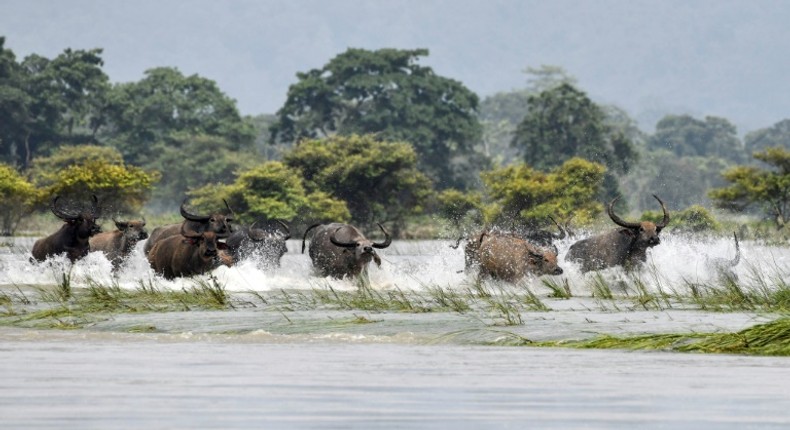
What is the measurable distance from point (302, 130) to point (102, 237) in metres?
82.5

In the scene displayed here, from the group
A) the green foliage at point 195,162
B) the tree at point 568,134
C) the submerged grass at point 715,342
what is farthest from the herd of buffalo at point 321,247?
the green foliage at point 195,162

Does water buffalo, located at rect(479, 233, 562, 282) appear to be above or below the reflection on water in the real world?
above

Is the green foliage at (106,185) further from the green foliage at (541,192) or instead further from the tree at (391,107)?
the tree at (391,107)

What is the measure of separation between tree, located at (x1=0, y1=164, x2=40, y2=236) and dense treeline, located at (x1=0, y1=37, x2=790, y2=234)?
0.10 m

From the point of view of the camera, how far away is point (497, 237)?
28766mm

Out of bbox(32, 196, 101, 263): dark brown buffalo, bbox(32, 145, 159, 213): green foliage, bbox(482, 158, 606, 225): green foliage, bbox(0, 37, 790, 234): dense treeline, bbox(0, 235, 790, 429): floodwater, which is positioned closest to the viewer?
bbox(0, 235, 790, 429): floodwater

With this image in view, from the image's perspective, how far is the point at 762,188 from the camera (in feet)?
243

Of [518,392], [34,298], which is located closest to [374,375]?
[518,392]

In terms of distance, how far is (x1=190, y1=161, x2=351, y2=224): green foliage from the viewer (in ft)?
256

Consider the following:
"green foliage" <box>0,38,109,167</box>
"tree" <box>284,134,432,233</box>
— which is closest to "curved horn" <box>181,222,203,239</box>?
"tree" <box>284,134,432,233</box>

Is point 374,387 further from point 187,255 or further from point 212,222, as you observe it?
point 187,255

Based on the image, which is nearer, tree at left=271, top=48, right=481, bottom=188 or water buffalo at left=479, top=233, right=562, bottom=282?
water buffalo at left=479, top=233, right=562, bottom=282

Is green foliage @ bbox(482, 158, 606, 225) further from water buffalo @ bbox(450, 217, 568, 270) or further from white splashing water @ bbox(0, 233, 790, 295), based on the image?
water buffalo @ bbox(450, 217, 568, 270)

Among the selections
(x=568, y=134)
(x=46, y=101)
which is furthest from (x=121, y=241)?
(x=46, y=101)
